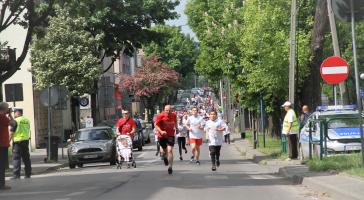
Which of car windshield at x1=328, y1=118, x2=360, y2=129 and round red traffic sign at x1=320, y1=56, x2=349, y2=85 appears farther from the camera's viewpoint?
car windshield at x1=328, y1=118, x2=360, y2=129

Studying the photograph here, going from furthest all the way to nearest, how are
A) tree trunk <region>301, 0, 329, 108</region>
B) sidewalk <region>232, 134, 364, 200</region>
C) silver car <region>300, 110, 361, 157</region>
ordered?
tree trunk <region>301, 0, 329, 108</region>
silver car <region>300, 110, 361, 157</region>
sidewalk <region>232, 134, 364, 200</region>

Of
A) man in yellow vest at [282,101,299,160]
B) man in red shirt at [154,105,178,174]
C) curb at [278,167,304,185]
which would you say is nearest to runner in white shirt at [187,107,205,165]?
man in yellow vest at [282,101,299,160]

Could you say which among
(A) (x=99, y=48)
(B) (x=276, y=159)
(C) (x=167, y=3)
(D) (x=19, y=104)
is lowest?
(B) (x=276, y=159)

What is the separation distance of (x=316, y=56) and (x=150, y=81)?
59.7 metres

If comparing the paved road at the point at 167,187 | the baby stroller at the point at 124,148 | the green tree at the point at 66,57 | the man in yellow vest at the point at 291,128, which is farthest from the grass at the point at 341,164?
the green tree at the point at 66,57

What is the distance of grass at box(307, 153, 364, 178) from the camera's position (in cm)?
1497

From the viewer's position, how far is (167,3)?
156 feet

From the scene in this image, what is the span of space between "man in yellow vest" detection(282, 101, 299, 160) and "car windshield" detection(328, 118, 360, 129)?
165cm

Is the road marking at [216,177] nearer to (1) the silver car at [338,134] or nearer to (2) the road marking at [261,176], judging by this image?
(2) the road marking at [261,176]

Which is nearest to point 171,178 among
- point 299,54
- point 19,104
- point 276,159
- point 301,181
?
point 301,181

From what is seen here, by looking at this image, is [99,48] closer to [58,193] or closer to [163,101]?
[58,193]

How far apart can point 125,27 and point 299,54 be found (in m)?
18.3

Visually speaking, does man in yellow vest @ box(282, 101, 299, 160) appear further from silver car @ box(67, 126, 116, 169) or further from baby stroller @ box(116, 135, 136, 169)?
silver car @ box(67, 126, 116, 169)

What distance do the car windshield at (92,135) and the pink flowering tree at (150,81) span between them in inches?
2235
